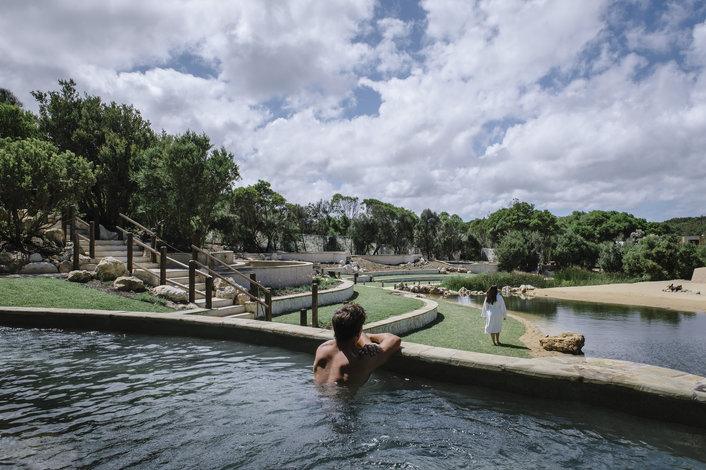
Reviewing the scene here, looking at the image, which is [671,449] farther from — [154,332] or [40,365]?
[154,332]

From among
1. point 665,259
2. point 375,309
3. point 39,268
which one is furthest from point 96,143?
point 665,259

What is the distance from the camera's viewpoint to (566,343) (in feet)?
31.4

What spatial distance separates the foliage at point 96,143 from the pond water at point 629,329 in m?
19.5

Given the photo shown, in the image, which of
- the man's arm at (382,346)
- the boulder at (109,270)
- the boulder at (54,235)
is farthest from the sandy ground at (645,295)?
the boulder at (54,235)

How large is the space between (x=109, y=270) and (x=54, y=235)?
3939mm

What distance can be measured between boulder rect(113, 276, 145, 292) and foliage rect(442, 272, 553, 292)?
70.4ft

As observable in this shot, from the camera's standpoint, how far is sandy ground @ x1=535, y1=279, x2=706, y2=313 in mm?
21578

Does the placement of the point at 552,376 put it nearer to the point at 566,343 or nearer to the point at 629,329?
the point at 566,343

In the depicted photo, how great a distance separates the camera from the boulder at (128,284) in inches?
446

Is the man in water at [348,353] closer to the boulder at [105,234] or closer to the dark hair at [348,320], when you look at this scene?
the dark hair at [348,320]

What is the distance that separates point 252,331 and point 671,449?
5.14 meters

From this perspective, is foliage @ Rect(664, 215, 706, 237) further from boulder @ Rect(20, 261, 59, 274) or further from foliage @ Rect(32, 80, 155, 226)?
boulder @ Rect(20, 261, 59, 274)

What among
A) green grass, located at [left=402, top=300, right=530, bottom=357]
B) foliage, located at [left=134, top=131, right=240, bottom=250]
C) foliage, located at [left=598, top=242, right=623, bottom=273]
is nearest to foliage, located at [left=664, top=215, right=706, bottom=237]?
foliage, located at [left=598, top=242, right=623, bottom=273]

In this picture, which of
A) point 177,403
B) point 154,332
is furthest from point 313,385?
point 154,332
